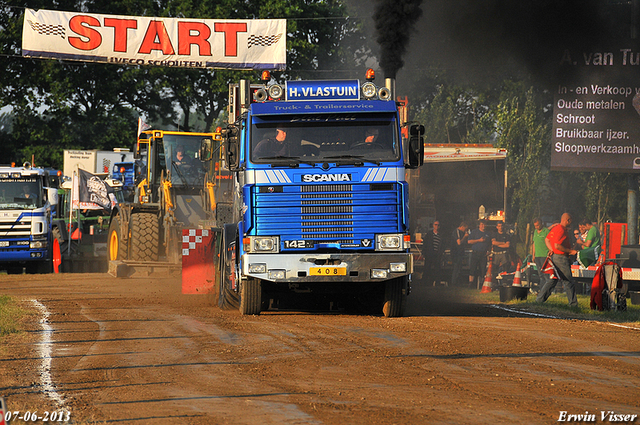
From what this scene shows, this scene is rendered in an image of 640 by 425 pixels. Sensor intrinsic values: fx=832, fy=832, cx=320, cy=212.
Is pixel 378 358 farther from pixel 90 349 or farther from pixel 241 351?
pixel 90 349

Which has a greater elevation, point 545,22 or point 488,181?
point 545,22

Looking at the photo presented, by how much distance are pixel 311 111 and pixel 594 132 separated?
486 inches

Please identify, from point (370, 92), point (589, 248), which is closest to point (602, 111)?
point (589, 248)

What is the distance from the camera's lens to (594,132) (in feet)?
72.7

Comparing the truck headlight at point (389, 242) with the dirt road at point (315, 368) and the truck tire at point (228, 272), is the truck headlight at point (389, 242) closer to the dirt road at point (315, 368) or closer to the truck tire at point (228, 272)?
the dirt road at point (315, 368)

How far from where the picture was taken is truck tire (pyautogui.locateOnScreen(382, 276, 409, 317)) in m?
12.7

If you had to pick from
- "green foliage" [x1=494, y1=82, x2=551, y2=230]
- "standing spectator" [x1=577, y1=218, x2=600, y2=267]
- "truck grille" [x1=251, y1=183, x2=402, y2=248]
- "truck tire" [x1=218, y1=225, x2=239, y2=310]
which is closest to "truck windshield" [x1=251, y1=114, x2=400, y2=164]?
"truck grille" [x1=251, y1=183, x2=402, y2=248]

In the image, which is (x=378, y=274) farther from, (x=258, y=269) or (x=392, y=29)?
(x=392, y=29)

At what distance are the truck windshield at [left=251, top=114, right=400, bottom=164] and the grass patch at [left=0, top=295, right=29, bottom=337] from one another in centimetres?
405

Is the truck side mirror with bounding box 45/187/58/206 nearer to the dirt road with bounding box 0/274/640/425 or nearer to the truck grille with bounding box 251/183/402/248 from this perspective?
the dirt road with bounding box 0/274/640/425

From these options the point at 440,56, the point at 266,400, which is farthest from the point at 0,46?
the point at 266,400

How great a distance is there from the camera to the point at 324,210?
1206 centimetres

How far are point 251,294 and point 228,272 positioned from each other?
1454 mm

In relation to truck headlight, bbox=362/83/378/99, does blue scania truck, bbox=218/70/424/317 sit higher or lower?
lower
